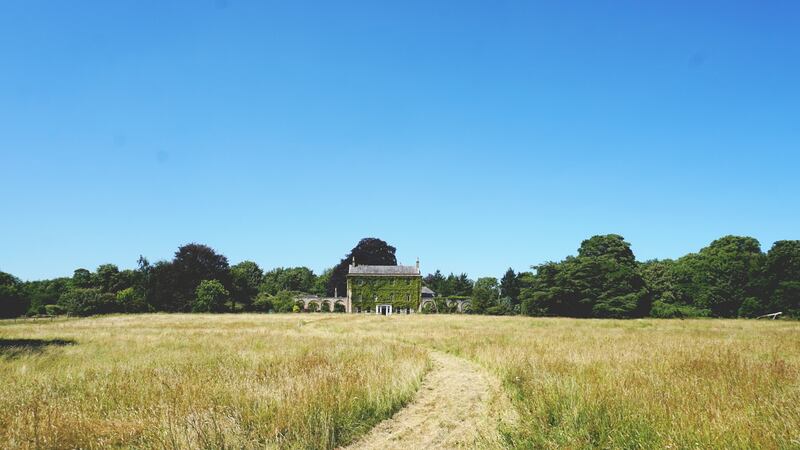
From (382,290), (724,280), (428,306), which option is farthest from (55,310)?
(724,280)

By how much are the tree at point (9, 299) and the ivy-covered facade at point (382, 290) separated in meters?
44.1

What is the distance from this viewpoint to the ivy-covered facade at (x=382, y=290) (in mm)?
68812

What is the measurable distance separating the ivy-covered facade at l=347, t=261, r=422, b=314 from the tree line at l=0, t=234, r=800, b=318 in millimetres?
5896

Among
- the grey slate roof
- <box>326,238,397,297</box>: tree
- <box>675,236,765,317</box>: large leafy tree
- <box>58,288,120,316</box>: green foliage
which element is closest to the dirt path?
<box>675,236,765,317</box>: large leafy tree

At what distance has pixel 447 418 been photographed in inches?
268

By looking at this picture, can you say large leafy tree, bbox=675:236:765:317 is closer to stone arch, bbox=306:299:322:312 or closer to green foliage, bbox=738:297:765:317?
green foliage, bbox=738:297:765:317

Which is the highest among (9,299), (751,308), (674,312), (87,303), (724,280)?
(724,280)

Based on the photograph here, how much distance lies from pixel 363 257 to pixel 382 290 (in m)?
15.4

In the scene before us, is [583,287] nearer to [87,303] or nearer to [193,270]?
[193,270]

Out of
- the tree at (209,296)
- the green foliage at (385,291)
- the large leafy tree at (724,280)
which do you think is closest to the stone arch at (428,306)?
the green foliage at (385,291)

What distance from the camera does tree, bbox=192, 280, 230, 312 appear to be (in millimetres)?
58281

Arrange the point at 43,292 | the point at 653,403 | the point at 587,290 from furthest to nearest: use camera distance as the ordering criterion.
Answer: the point at 43,292
the point at 587,290
the point at 653,403

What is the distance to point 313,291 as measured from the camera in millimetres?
118250

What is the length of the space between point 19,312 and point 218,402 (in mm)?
71678
